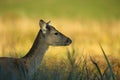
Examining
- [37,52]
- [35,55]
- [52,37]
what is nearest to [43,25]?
[52,37]

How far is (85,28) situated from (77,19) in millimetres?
1491

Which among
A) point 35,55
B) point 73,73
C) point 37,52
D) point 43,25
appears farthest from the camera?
point 43,25

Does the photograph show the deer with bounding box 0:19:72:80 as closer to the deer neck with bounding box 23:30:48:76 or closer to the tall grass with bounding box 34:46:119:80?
the deer neck with bounding box 23:30:48:76

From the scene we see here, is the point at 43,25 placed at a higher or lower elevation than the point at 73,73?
higher

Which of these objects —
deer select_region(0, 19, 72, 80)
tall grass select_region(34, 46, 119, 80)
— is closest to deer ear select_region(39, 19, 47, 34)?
deer select_region(0, 19, 72, 80)

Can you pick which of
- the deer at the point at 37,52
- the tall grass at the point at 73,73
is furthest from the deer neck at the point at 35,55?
the tall grass at the point at 73,73

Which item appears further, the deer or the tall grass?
the deer

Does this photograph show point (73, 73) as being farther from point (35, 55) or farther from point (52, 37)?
point (52, 37)

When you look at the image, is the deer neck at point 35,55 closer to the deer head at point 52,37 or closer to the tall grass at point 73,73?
the deer head at point 52,37

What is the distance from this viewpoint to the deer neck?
36.4ft

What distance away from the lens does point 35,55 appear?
454 inches

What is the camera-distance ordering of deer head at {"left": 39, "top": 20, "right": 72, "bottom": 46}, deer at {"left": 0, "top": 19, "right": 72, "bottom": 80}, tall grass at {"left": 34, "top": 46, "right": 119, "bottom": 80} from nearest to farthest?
1. tall grass at {"left": 34, "top": 46, "right": 119, "bottom": 80}
2. deer at {"left": 0, "top": 19, "right": 72, "bottom": 80}
3. deer head at {"left": 39, "top": 20, "right": 72, "bottom": 46}

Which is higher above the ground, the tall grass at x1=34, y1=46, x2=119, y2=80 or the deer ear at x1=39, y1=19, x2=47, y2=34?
the deer ear at x1=39, y1=19, x2=47, y2=34

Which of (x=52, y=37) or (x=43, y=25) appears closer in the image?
(x=43, y=25)
